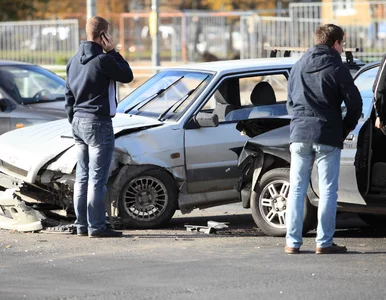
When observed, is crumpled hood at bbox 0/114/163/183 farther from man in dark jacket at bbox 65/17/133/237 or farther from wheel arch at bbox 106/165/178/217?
man in dark jacket at bbox 65/17/133/237

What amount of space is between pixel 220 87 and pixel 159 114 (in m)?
0.68

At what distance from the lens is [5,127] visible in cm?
1338

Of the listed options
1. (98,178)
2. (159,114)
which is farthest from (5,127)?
(98,178)

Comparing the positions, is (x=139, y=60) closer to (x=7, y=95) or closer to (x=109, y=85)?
(x=7, y=95)

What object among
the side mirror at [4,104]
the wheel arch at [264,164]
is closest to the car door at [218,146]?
the wheel arch at [264,164]

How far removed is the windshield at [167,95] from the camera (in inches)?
375

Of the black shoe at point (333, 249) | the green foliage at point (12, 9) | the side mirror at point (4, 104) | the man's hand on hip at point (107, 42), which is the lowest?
the black shoe at point (333, 249)

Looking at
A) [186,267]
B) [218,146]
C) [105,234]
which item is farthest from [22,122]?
[186,267]

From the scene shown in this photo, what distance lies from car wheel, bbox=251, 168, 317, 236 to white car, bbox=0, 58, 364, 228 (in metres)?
0.54

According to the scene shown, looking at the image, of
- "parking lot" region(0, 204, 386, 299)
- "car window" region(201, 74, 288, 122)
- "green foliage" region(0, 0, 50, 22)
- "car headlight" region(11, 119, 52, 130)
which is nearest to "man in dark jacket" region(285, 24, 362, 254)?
"parking lot" region(0, 204, 386, 299)

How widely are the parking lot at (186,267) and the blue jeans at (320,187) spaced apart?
18 cm

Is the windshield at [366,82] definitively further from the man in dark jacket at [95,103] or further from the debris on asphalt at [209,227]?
the man in dark jacket at [95,103]

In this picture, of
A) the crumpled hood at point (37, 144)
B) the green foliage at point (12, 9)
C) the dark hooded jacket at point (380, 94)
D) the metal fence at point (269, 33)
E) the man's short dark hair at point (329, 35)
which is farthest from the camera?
the green foliage at point (12, 9)

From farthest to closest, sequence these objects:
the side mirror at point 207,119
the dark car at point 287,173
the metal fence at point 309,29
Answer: the metal fence at point 309,29, the side mirror at point 207,119, the dark car at point 287,173
